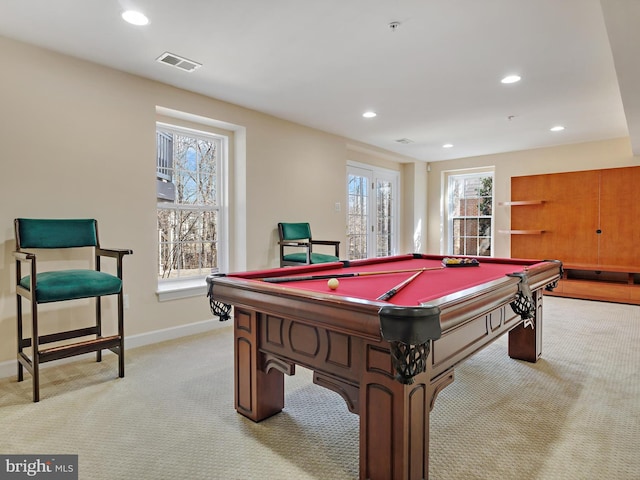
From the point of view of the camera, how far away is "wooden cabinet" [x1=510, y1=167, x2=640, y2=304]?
4934 mm

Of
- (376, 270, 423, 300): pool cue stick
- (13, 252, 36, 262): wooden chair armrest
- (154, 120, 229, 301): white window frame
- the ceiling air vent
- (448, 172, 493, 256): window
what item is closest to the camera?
(376, 270, 423, 300): pool cue stick

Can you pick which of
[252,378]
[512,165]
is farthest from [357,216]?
[252,378]

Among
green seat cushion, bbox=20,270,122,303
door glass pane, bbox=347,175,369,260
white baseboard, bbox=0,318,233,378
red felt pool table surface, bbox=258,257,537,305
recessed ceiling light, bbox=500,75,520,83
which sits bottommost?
white baseboard, bbox=0,318,233,378

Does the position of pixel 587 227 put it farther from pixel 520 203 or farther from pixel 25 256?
pixel 25 256

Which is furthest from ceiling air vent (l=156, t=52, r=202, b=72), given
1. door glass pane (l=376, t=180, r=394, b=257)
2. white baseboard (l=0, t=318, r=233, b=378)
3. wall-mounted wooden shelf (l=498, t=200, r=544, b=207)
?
wall-mounted wooden shelf (l=498, t=200, r=544, b=207)

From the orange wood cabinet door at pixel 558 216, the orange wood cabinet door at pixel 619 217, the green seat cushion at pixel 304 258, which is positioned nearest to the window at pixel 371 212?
the green seat cushion at pixel 304 258

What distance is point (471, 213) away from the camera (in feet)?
22.0

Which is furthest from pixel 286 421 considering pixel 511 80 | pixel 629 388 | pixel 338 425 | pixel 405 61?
pixel 511 80

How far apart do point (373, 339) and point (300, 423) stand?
0.95 m

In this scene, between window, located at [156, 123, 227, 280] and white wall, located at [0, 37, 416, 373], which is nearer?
white wall, located at [0, 37, 416, 373]

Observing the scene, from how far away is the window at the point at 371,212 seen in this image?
5.96 m

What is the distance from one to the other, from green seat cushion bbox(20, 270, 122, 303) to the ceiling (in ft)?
5.15

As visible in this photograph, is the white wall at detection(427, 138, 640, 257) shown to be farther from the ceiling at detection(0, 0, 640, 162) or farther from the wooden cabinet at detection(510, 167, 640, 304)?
the ceiling at detection(0, 0, 640, 162)

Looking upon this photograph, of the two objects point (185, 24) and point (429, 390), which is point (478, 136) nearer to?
point (185, 24)
